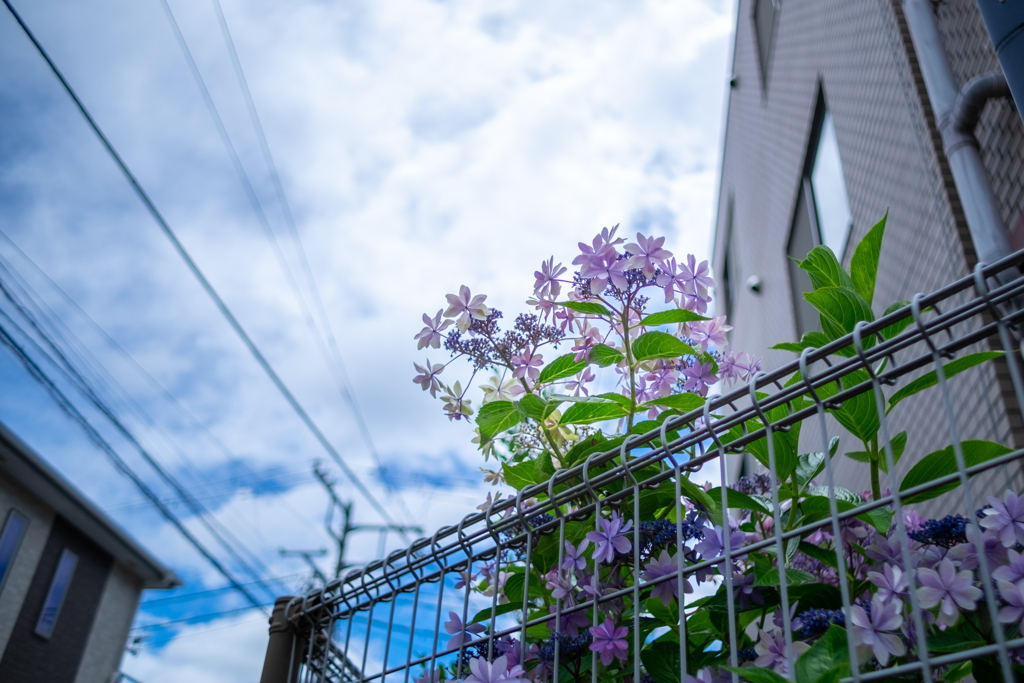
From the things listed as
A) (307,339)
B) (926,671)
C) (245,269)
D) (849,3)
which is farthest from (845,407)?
(245,269)

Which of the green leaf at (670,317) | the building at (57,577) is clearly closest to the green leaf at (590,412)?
the green leaf at (670,317)

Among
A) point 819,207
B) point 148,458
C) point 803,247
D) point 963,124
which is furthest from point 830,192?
point 148,458

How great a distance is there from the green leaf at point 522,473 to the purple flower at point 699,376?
1.32 feet

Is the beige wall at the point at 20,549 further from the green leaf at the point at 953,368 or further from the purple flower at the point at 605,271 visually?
the green leaf at the point at 953,368

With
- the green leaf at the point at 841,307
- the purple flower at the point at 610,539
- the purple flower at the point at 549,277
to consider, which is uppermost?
the purple flower at the point at 549,277

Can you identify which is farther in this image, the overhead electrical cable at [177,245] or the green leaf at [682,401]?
the overhead electrical cable at [177,245]

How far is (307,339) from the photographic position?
13.0 metres

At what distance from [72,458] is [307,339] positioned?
4.08m

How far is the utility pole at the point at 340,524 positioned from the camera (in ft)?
53.3

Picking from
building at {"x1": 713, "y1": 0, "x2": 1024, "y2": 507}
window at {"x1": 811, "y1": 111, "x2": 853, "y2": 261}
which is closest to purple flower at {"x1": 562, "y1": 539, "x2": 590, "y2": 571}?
building at {"x1": 713, "y1": 0, "x2": 1024, "y2": 507}

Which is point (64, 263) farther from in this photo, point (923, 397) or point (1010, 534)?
point (1010, 534)

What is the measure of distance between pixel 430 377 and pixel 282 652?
0.77 metres

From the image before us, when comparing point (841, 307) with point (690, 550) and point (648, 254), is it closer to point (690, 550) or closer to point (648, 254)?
point (648, 254)

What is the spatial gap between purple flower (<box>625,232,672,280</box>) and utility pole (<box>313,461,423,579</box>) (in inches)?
598
